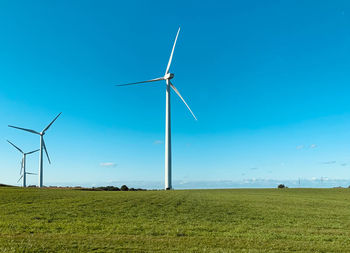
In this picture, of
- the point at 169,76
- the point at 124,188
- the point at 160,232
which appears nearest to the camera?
the point at 160,232

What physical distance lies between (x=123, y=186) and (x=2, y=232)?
5576cm

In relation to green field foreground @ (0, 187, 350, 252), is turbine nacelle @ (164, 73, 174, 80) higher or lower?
higher

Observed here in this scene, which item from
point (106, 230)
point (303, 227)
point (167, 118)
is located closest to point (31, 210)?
point (106, 230)

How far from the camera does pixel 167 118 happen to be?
64812 mm

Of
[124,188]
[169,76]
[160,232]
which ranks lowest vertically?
[124,188]

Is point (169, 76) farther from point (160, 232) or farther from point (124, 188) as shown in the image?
point (160, 232)

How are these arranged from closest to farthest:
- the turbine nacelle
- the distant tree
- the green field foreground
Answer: the green field foreground
the distant tree
the turbine nacelle

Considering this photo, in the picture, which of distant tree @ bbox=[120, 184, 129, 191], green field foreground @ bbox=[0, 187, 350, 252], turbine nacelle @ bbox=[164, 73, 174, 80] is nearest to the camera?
green field foreground @ bbox=[0, 187, 350, 252]

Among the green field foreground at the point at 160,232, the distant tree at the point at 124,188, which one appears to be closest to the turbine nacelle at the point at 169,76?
the distant tree at the point at 124,188

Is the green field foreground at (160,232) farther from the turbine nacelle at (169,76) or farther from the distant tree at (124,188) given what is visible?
the turbine nacelle at (169,76)

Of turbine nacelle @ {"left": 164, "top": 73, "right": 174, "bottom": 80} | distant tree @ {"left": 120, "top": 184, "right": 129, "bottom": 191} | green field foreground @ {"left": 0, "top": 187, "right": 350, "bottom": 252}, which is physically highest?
turbine nacelle @ {"left": 164, "top": 73, "right": 174, "bottom": 80}

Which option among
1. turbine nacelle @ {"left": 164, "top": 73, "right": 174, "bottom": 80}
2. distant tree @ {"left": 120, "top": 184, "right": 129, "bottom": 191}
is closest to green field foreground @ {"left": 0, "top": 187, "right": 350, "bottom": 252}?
distant tree @ {"left": 120, "top": 184, "right": 129, "bottom": 191}

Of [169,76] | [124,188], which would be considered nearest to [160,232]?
[124,188]

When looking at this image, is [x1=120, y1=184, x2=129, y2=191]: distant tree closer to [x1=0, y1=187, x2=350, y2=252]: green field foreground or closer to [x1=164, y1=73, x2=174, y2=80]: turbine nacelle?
[x1=164, y1=73, x2=174, y2=80]: turbine nacelle
